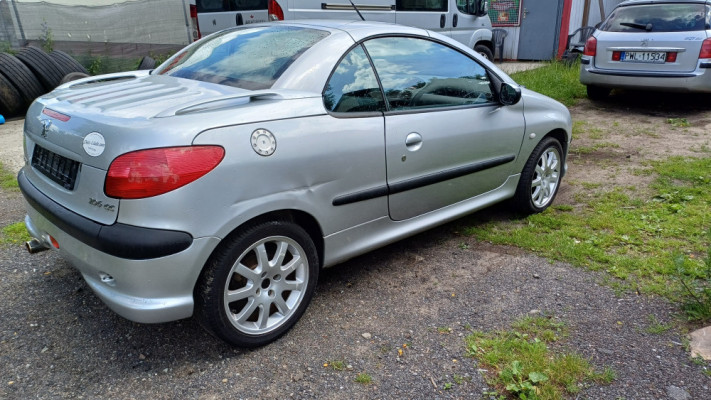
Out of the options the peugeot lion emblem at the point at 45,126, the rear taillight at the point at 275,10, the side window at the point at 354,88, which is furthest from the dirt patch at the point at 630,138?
the rear taillight at the point at 275,10

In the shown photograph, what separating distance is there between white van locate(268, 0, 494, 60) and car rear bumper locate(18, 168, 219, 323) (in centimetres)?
→ 634

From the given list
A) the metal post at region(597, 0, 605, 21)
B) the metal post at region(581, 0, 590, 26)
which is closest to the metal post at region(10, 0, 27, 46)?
the metal post at region(581, 0, 590, 26)

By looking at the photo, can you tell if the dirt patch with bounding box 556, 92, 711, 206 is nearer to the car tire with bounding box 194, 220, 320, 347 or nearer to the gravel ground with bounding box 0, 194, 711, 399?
the gravel ground with bounding box 0, 194, 711, 399

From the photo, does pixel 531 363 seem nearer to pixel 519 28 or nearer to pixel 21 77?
pixel 21 77

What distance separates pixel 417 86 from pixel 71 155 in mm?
1928

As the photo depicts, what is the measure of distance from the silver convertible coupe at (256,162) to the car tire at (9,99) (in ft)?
17.8

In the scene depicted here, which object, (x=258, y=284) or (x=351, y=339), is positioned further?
(x=351, y=339)

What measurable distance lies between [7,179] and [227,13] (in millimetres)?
4885

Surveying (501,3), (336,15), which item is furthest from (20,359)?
(501,3)

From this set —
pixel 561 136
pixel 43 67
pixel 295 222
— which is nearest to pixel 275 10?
pixel 43 67

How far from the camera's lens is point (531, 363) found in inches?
99.8

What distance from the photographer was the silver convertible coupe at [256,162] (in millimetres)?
2271

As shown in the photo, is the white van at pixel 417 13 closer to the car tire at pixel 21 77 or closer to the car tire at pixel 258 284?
the car tire at pixel 21 77

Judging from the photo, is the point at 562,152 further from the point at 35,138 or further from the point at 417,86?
the point at 35,138
